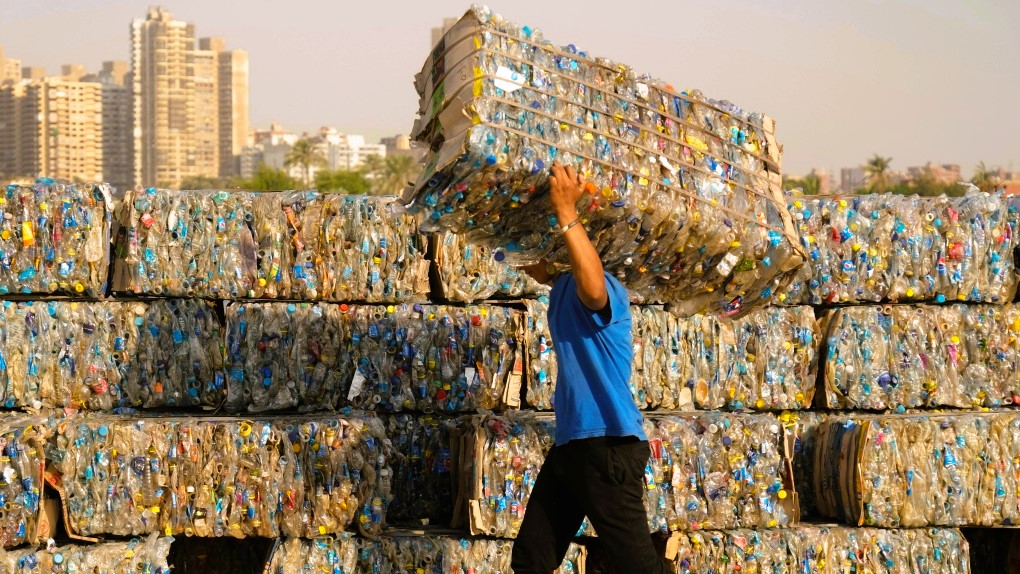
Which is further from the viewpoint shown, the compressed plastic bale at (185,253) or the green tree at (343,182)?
the green tree at (343,182)

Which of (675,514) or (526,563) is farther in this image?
(675,514)

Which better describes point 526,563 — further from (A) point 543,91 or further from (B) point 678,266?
(A) point 543,91

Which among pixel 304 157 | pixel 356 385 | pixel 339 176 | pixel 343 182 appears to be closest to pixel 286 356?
pixel 356 385

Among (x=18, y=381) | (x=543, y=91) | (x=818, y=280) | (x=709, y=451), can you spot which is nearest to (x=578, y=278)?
(x=543, y=91)

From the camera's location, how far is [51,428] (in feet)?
17.9

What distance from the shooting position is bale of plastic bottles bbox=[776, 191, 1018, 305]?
615 cm

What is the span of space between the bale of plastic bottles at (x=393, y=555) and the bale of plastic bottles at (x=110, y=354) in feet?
3.32

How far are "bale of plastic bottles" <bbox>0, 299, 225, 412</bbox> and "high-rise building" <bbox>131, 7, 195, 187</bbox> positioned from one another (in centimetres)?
14042

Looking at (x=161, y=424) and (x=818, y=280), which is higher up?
(x=818, y=280)

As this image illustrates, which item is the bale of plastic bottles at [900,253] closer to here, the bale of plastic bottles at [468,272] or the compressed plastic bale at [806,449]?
the compressed plastic bale at [806,449]

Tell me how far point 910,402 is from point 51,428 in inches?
168

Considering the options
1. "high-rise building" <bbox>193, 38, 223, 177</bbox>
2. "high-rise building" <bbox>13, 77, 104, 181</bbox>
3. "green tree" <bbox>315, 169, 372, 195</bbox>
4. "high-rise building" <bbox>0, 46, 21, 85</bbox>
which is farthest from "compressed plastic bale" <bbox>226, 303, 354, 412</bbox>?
"high-rise building" <bbox>0, 46, 21, 85</bbox>

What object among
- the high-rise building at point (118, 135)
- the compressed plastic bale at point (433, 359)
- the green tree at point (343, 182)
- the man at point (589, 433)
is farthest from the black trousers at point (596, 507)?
the high-rise building at point (118, 135)

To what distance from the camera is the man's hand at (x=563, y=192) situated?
14.5ft
